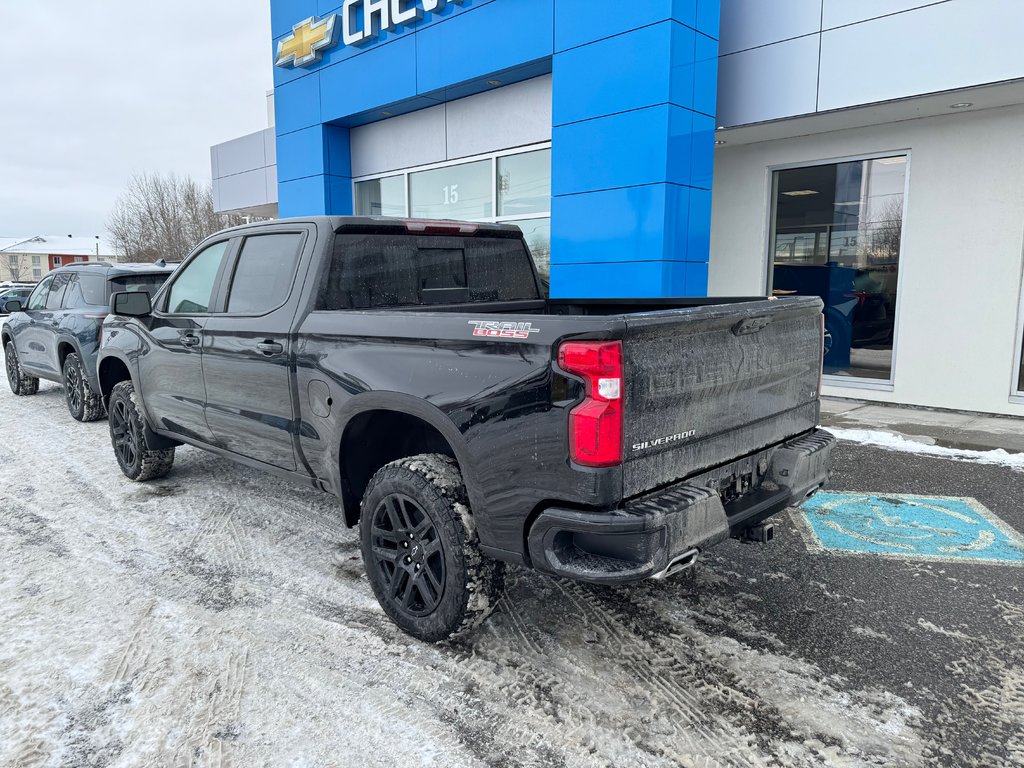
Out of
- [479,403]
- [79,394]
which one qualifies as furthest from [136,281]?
[479,403]

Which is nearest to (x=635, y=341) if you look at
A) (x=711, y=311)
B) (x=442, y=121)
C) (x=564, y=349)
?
(x=564, y=349)

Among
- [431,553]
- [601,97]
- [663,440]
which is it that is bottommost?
[431,553]

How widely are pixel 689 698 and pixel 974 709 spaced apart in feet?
3.52

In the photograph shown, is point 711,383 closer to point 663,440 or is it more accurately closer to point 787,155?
point 663,440

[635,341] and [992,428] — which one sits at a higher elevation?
[635,341]

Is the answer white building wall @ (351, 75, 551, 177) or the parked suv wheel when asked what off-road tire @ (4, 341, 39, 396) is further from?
white building wall @ (351, 75, 551, 177)

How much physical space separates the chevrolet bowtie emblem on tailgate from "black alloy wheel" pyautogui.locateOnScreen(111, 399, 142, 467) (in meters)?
9.22

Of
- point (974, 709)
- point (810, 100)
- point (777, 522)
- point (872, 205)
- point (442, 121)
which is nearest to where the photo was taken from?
point (974, 709)

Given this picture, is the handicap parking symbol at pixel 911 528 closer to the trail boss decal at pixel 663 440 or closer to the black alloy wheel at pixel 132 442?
the trail boss decal at pixel 663 440

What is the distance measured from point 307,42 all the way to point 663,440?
12983 millimetres

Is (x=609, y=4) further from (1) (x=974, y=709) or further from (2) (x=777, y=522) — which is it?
(1) (x=974, y=709)

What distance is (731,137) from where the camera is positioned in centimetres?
930

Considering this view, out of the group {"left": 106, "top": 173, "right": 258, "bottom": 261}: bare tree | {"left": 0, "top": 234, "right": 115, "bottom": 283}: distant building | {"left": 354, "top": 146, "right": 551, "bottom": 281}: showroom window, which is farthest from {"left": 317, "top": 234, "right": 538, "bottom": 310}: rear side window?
{"left": 0, "top": 234, "right": 115, "bottom": 283}: distant building

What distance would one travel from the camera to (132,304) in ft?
16.6
